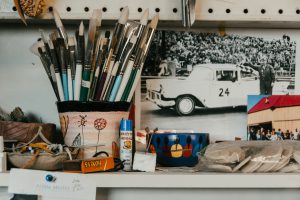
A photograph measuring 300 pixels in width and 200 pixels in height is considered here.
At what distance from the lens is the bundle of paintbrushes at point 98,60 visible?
2.65 feet

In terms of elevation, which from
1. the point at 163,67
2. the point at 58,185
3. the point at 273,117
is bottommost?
the point at 58,185

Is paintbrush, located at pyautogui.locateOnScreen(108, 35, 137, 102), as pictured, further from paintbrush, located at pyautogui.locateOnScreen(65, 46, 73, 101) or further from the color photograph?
the color photograph

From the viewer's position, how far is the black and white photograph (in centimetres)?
96

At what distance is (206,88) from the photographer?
970mm

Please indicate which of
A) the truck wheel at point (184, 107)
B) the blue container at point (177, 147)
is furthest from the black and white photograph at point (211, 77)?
the blue container at point (177, 147)

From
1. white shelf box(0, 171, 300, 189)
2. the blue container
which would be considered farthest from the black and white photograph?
white shelf box(0, 171, 300, 189)

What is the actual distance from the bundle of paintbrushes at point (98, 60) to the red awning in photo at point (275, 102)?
27 centimetres

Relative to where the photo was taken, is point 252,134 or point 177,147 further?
point 252,134

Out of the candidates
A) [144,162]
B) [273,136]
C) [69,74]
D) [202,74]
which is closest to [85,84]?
[69,74]

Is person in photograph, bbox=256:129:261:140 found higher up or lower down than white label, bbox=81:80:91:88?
lower down

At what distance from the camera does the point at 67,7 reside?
0.90 meters

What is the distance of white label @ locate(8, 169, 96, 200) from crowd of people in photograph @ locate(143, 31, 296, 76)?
337 millimetres

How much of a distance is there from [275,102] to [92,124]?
37 centimetres

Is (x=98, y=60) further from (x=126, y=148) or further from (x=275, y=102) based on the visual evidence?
(x=275, y=102)
